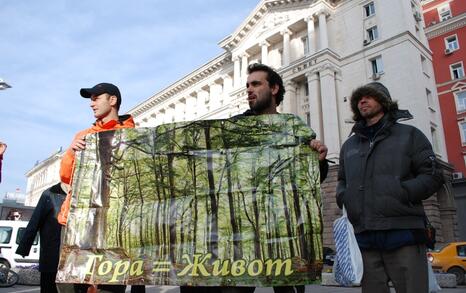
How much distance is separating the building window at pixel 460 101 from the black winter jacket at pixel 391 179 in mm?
33885

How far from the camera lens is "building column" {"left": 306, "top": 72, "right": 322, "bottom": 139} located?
1064 inches

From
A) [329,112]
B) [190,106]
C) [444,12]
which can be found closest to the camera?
[329,112]

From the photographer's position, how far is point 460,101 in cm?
3231

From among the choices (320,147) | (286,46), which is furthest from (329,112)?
(320,147)

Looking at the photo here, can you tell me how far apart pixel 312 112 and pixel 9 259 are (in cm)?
2006

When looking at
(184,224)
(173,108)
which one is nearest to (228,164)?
(184,224)

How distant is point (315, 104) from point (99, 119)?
25.1 meters

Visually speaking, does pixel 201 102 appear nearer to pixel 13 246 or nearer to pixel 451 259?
pixel 13 246

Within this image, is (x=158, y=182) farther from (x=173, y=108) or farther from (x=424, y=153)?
(x=173, y=108)

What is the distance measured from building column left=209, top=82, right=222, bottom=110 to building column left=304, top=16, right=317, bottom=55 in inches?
448

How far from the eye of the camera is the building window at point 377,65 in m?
25.9

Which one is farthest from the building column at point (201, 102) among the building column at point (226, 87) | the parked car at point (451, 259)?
the parked car at point (451, 259)

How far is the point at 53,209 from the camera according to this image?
4.52m

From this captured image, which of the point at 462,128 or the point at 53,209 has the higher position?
the point at 462,128
